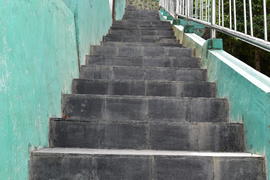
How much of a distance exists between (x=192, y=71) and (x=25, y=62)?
2.08 metres

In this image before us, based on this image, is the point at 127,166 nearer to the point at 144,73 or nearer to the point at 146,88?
the point at 146,88

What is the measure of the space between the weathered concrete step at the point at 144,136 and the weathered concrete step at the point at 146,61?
73.0 inches

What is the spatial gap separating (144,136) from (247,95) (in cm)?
76

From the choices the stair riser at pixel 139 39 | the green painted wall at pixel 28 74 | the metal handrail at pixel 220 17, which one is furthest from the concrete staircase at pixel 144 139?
the stair riser at pixel 139 39

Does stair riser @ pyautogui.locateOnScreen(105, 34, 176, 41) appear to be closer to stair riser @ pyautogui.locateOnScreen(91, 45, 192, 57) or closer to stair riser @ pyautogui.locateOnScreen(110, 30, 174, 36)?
stair riser @ pyautogui.locateOnScreen(110, 30, 174, 36)

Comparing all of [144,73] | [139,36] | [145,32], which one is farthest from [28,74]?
[145,32]

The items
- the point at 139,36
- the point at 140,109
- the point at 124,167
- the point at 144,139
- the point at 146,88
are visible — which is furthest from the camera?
the point at 139,36

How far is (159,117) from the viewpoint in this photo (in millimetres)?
2672

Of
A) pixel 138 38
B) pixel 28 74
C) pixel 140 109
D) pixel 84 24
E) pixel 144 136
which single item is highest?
pixel 138 38

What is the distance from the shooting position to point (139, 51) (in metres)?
4.61

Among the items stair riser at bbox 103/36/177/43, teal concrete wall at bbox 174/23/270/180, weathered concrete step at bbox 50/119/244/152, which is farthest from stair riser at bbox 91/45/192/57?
weathered concrete step at bbox 50/119/244/152

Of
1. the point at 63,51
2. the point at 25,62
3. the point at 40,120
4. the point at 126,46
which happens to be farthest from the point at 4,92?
the point at 126,46

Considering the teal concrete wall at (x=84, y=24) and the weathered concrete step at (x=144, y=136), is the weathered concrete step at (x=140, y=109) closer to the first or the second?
the weathered concrete step at (x=144, y=136)

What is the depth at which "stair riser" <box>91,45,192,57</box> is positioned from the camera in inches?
180
